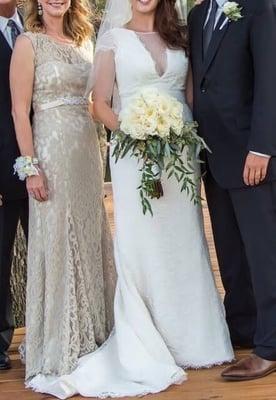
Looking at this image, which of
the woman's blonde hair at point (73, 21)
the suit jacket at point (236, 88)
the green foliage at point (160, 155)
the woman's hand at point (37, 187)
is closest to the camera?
the suit jacket at point (236, 88)

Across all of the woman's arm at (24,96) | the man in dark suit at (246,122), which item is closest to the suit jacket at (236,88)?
the man in dark suit at (246,122)

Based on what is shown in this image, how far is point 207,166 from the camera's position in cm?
432

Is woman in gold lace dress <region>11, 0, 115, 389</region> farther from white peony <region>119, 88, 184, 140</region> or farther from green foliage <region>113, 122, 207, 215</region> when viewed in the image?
white peony <region>119, 88, 184, 140</region>

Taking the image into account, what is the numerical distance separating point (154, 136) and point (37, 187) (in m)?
0.64

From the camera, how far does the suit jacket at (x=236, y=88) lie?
3.89 metres

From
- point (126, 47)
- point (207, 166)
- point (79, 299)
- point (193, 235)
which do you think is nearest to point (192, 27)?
point (126, 47)

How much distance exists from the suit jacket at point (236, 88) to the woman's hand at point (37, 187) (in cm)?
78

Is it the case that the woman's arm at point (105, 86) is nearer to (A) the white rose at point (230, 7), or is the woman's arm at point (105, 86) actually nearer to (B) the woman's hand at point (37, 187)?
(B) the woman's hand at point (37, 187)

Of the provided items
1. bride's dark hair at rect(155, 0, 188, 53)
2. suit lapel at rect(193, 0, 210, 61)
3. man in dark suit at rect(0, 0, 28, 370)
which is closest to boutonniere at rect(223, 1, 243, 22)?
suit lapel at rect(193, 0, 210, 61)

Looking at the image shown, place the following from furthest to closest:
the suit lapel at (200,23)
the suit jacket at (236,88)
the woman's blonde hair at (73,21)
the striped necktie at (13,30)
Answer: the striped necktie at (13,30), the woman's blonde hair at (73,21), the suit lapel at (200,23), the suit jacket at (236,88)

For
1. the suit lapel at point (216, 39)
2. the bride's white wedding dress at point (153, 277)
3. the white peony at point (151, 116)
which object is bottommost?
the bride's white wedding dress at point (153, 277)

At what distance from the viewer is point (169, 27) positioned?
4.25 metres

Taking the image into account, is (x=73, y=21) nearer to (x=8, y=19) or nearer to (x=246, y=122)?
(x=8, y=19)

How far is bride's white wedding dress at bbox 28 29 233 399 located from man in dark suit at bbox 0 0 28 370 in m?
0.47
